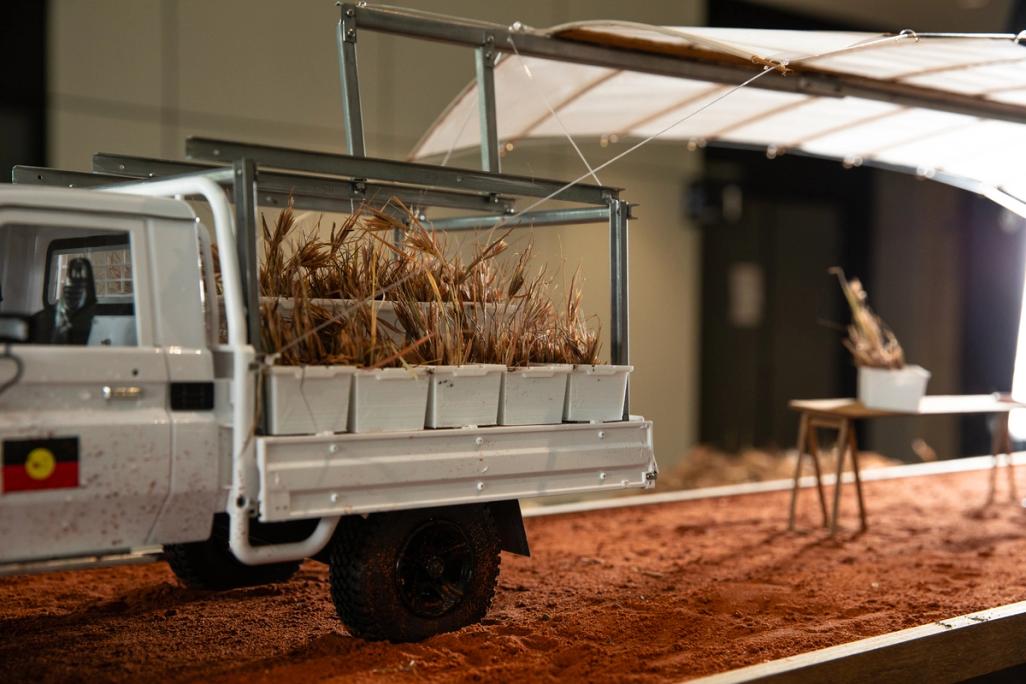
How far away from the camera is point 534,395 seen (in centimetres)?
421

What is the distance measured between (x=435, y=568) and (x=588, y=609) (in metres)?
1.01

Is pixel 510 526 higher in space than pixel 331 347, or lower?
lower

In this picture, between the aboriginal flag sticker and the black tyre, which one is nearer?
the aboriginal flag sticker

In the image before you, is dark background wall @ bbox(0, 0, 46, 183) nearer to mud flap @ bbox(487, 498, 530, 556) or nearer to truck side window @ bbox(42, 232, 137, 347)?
truck side window @ bbox(42, 232, 137, 347)

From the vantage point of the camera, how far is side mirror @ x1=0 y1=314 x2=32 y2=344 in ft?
10.7

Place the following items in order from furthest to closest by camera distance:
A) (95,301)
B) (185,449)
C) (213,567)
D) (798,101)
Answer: (798,101) → (213,567) → (95,301) → (185,449)

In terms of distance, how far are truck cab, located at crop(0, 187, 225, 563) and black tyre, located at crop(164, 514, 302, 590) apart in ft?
3.90

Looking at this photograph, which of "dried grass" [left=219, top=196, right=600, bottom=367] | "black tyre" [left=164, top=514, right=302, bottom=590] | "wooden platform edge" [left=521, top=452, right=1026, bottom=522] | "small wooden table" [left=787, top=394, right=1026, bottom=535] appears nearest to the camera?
"dried grass" [left=219, top=196, right=600, bottom=367]

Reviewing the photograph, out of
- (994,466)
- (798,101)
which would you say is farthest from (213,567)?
(994,466)

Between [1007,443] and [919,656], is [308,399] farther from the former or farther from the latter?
[1007,443]

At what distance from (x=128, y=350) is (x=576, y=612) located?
2.32 m

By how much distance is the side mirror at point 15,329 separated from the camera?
3.26 m

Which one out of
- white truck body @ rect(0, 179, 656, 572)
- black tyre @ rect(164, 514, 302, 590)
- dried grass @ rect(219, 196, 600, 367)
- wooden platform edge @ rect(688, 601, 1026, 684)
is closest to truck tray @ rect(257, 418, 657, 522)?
white truck body @ rect(0, 179, 656, 572)

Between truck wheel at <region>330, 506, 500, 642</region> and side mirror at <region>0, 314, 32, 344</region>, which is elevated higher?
side mirror at <region>0, 314, 32, 344</region>
